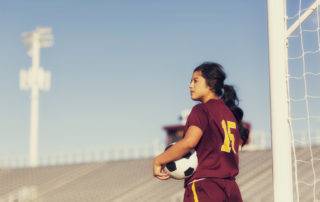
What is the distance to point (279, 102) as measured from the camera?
12.2 ft

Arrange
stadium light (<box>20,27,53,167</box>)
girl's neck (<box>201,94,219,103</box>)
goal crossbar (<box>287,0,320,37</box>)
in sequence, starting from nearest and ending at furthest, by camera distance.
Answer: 1. girl's neck (<box>201,94,219,103</box>)
2. goal crossbar (<box>287,0,320,37</box>)
3. stadium light (<box>20,27,53,167</box>)

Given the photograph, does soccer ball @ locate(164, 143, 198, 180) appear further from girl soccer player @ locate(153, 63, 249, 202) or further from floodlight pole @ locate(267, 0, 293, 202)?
floodlight pole @ locate(267, 0, 293, 202)

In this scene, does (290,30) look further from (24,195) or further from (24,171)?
(24,171)

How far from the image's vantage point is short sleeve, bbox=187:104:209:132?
9.29ft

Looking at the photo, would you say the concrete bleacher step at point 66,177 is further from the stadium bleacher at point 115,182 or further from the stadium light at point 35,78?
the stadium light at point 35,78

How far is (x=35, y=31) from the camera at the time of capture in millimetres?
22766

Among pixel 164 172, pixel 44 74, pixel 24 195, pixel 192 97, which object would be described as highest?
pixel 44 74

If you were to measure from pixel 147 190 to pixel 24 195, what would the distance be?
370cm

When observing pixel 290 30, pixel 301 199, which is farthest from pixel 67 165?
pixel 290 30

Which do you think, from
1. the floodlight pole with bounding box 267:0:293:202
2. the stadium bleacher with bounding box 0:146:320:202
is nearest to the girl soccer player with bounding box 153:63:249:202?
the floodlight pole with bounding box 267:0:293:202

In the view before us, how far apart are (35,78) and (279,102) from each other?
18799mm

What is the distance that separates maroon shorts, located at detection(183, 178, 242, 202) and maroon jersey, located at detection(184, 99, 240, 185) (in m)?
0.03

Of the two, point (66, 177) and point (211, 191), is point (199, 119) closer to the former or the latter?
point (211, 191)

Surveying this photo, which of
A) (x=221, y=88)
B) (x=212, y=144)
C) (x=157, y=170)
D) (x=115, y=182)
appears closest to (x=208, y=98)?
(x=221, y=88)
